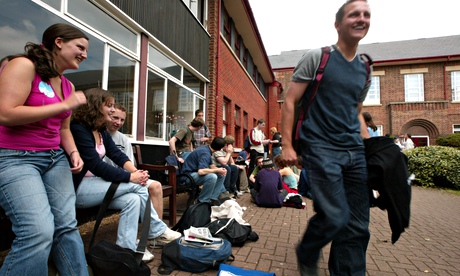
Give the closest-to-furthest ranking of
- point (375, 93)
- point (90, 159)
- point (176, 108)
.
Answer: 1. point (90, 159)
2. point (176, 108)
3. point (375, 93)

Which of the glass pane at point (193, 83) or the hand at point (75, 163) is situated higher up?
the glass pane at point (193, 83)

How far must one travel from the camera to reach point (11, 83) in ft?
5.04

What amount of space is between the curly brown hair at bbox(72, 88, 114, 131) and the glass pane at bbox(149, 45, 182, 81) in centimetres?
350

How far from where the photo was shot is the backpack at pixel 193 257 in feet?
8.11

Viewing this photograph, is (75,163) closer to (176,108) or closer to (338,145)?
(338,145)

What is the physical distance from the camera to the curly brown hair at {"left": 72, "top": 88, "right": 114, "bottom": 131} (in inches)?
100

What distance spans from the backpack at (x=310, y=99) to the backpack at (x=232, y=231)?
1.60 meters

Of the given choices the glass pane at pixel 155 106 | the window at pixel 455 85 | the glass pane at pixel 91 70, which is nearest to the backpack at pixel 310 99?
the glass pane at pixel 91 70

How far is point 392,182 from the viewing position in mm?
1816

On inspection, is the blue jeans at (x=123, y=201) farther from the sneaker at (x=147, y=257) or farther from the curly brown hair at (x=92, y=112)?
the curly brown hair at (x=92, y=112)

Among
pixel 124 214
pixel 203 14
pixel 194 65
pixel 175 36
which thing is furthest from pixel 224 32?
pixel 124 214

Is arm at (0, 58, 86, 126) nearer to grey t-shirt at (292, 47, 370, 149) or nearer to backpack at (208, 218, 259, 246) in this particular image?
grey t-shirt at (292, 47, 370, 149)

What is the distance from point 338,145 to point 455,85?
30.1 metres

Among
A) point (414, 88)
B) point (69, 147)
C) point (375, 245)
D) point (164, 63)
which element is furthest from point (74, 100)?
point (414, 88)
